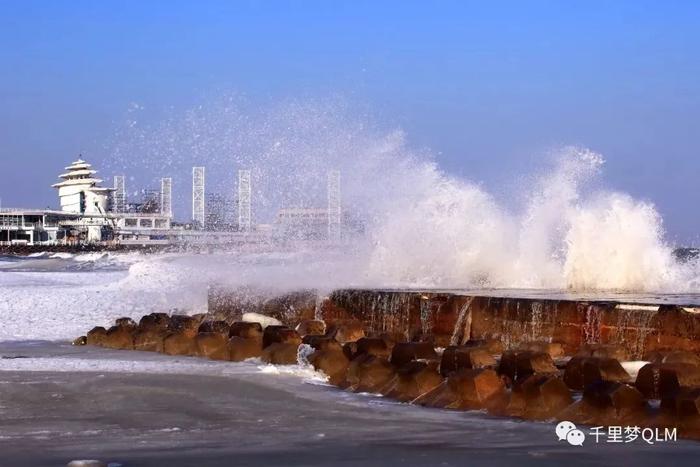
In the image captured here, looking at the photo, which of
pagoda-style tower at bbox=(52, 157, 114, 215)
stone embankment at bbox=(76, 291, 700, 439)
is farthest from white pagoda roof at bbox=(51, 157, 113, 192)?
stone embankment at bbox=(76, 291, 700, 439)

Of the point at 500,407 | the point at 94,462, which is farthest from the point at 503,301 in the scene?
the point at 94,462

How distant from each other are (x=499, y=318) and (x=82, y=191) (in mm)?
111191

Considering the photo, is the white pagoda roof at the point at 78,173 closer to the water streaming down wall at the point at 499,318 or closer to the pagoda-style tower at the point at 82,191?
the pagoda-style tower at the point at 82,191

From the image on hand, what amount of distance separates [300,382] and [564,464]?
3.60 m

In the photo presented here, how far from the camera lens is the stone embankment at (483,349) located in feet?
19.8

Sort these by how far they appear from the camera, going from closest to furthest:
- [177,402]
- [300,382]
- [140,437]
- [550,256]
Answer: [140,437] → [177,402] → [300,382] → [550,256]

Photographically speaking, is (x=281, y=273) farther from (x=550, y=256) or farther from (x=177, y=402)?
(x=177, y=402)

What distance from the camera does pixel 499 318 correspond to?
9.05 meters

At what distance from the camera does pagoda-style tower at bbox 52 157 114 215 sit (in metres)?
113

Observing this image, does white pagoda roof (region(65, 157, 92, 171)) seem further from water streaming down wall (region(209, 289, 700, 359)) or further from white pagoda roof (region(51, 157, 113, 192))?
water streaming down wall (region(209, 289, 700, 359))

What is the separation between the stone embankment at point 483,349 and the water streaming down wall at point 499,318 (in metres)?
0.01

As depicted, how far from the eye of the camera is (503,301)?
9.08 m

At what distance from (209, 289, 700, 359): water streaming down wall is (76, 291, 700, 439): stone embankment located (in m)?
0.01

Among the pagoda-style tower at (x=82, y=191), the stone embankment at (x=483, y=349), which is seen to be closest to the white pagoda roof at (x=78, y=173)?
the pagoda-style tower at (x=82, y=191)
